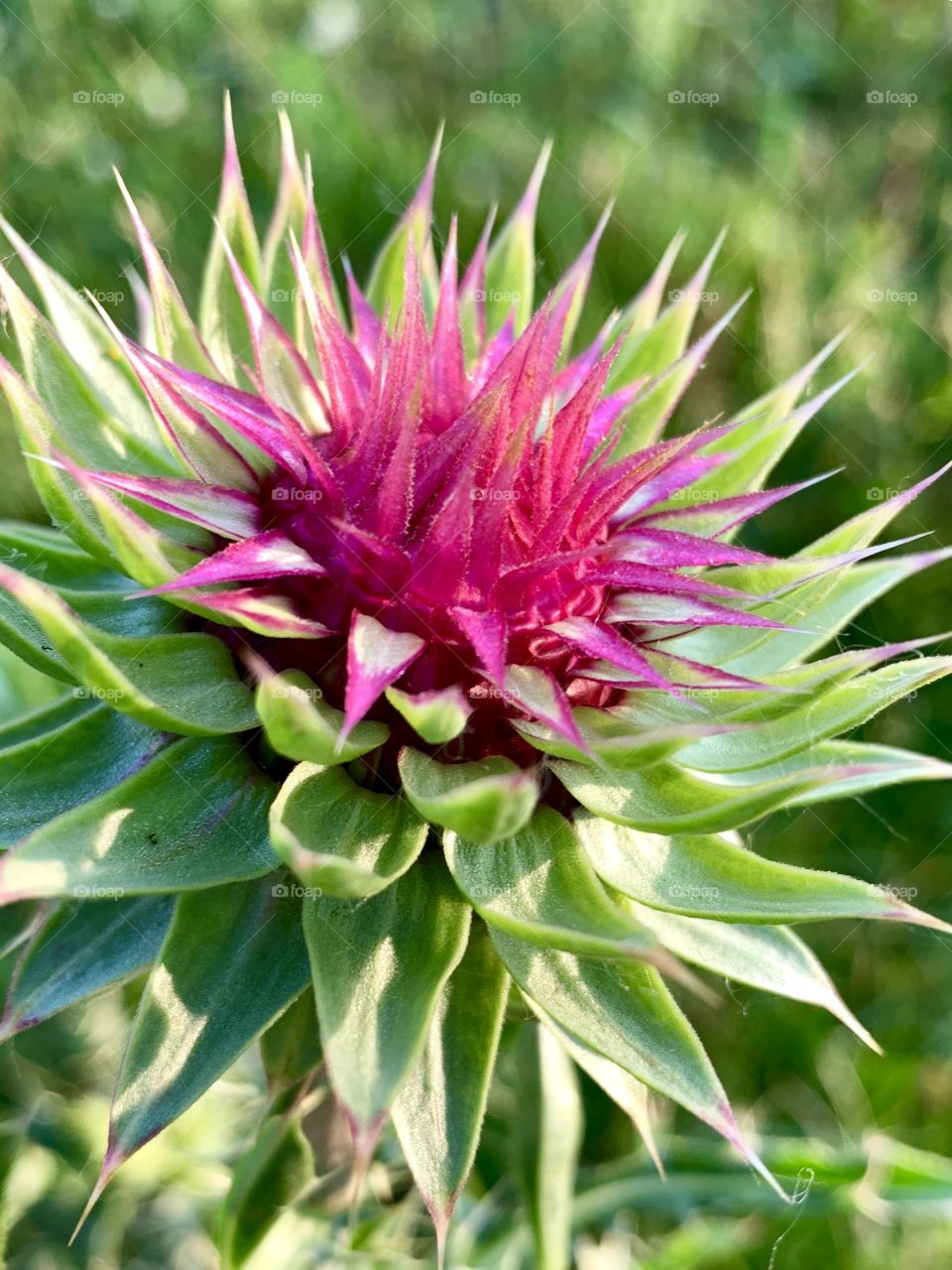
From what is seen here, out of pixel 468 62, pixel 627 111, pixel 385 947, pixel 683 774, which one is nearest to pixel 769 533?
pixel 627 111

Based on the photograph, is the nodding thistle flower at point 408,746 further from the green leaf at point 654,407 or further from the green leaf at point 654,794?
the green leaf at point 654,407

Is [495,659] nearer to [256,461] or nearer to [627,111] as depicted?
[256,461]

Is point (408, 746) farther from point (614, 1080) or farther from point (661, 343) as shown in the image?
→ point (661, 343)

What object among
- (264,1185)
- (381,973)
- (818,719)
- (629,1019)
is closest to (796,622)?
(818,719)

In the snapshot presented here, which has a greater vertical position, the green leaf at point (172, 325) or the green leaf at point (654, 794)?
the green leaf at point (172, 325)

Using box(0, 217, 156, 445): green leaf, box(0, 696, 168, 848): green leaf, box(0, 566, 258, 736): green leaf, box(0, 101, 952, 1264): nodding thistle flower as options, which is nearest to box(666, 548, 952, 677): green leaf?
box(0, 101, 952, 1264): nodding thistle flower

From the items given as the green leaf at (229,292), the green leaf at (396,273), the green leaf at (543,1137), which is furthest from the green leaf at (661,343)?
the green leaf at (543,1137)
